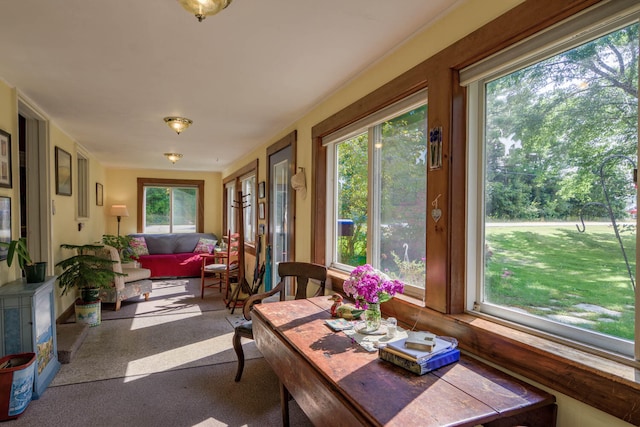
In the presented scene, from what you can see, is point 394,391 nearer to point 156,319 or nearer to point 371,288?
point 371,288

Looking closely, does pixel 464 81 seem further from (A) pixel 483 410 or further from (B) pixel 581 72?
(A) pixel 483 410

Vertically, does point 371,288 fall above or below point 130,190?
below

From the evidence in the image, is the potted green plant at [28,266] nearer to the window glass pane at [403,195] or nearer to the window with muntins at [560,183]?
the window glass pane at [403,195]

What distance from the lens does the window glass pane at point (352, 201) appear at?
2.68 metres

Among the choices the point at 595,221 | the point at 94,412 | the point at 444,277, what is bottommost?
the point at 94,412

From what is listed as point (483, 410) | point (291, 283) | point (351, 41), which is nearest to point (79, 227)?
point (291, 283)

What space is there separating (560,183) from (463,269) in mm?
563

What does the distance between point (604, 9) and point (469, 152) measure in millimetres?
683

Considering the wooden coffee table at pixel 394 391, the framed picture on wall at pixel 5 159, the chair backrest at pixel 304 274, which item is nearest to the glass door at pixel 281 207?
the chair backrest at pixel 304 274

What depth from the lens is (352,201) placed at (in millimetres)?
2834

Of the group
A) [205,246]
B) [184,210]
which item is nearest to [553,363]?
[205,246]

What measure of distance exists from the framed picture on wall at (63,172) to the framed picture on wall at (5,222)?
1.38 meters

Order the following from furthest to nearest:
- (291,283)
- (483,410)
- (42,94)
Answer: (291,283) → (42,94) → (483,410)

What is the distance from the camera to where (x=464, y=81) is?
1666 mm
